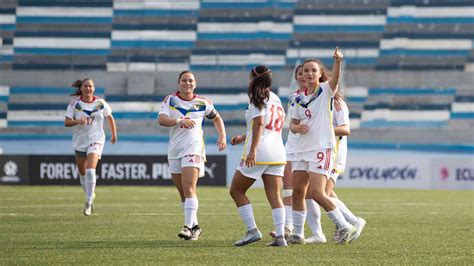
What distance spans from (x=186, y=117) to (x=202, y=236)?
124 cm

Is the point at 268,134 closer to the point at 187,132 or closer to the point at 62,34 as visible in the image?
the point at 187,132

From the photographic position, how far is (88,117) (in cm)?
1599

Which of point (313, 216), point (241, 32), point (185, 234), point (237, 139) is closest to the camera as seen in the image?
point (237, 139)

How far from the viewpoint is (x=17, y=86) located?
39750 millimetres

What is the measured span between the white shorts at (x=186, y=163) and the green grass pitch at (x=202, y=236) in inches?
27.5

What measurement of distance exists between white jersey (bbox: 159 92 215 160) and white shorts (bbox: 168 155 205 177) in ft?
0.14

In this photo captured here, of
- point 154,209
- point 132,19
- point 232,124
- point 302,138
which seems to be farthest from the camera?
point 132,19

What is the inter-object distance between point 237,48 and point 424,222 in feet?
88.4

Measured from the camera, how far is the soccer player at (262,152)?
979 cm

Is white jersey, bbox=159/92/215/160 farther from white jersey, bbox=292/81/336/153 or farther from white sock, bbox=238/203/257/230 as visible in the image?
white jersey, bbox=292/81/336/153

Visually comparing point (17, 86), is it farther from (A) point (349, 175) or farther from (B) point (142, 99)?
(A) point (349, 175)

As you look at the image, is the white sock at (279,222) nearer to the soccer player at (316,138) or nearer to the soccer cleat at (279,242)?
the soccer cleat at (279,242)

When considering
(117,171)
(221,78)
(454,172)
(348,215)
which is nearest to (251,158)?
(348,215)

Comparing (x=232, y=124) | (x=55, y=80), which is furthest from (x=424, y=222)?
(x=55, y=80)
